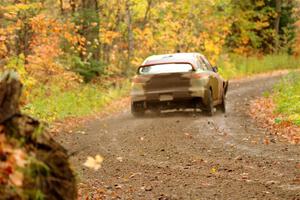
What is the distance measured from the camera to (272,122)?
1395cm

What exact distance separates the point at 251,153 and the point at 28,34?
33.2ft

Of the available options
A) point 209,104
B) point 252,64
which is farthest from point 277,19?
point 209,104

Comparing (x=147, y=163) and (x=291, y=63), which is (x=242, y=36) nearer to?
(x=291, y=63)

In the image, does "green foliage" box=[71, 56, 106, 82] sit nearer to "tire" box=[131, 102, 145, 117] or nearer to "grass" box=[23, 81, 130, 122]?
"grass" box=[23, 81, 130, 122]

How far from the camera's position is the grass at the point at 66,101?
50.7 feet

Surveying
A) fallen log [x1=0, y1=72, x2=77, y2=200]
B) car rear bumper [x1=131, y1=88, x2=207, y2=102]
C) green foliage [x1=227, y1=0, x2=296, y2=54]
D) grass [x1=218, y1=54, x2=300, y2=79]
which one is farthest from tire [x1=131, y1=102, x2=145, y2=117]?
green foliage [x1=227, y1=0, x2=296, y2=54]

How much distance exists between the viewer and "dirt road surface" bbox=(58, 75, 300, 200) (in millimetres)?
7332

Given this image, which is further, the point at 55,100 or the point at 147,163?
the point at 55,100

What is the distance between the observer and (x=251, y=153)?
9.88m

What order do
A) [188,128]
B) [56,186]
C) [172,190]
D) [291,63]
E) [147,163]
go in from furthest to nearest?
[291,63], [188,128], [147,163], [172,190], [56,186]

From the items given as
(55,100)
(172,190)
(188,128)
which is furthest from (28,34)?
(172,190)

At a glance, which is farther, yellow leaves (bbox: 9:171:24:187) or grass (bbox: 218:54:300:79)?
grass (bbox: 218:54:300:79)

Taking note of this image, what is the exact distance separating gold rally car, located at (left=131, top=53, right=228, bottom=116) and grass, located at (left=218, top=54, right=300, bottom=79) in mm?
17072

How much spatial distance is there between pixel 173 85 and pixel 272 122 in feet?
9.82
